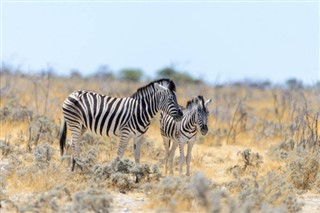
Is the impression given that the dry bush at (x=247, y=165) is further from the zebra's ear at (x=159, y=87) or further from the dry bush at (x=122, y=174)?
the dry bush at (x=122, y=174)

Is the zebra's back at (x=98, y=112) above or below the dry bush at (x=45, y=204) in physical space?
above

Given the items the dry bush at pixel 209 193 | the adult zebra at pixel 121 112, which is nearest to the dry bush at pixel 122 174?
the dry bush at pixel 209 193

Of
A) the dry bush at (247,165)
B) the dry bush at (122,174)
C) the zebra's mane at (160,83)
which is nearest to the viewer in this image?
the dry bush at (122,174)

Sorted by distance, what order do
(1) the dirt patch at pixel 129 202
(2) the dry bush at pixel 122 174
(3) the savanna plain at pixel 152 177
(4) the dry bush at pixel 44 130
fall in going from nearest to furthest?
1. (3) the savanna plain at pixel 152 177
2. (1) the dirt patch at pixel 129 202
3. (2) the dry bush at pixel 122 174
4. (4) the dry bush at pixel 44 130

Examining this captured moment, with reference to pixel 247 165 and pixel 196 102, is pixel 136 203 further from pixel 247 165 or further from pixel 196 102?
pixel 247 165

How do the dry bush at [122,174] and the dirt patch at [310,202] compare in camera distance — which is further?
the dry bush at [122,174]

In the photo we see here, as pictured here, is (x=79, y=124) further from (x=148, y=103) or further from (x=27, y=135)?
(x=27, y=135)

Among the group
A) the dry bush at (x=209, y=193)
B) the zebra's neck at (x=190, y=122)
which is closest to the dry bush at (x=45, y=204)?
the dry bush at (x=209, y=193)

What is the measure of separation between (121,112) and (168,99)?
2.96 feet

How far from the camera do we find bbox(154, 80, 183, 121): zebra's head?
11625mm

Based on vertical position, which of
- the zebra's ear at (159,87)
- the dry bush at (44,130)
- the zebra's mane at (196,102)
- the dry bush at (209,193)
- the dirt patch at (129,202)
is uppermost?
the zebra's ear at (159,87)

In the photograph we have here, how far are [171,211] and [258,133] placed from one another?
35.1ft

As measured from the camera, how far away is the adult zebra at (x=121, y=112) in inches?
460

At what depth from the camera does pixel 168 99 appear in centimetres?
1175
